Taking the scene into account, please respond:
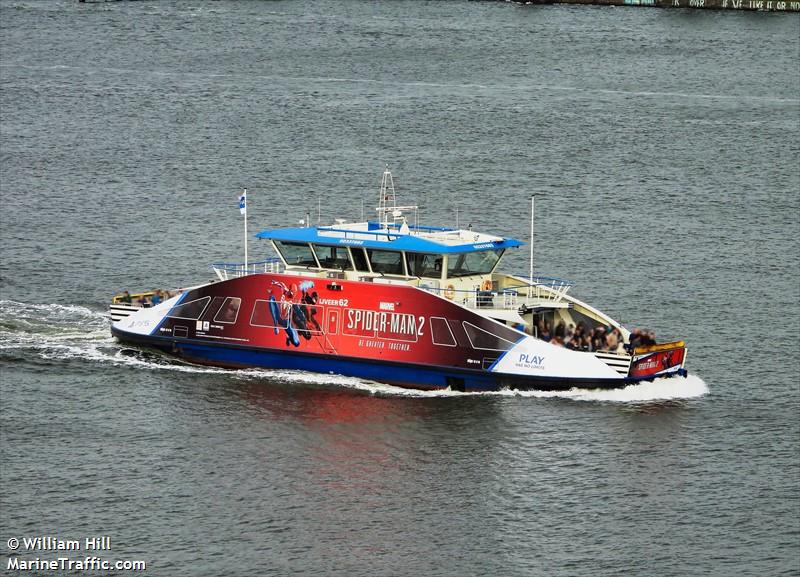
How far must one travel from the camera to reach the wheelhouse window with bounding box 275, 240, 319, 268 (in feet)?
232

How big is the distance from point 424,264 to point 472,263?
2.09m

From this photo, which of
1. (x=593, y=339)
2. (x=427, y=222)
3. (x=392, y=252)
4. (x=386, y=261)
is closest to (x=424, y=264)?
(x=392, y=252)

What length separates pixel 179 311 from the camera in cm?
7162

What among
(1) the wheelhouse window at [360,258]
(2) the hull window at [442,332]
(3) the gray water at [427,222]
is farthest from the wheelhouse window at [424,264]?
(3) the gray water at [427,222]

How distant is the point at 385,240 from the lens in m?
68.8

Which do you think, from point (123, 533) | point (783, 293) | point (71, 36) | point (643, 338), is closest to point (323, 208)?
point (783, 293)

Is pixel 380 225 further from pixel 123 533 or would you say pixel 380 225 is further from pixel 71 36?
pixel 71 36

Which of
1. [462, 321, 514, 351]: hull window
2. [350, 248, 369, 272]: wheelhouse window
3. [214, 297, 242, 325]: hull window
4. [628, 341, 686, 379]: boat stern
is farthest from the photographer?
[214, 297, 242, 325]: hull window

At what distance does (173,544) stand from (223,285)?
19254mm

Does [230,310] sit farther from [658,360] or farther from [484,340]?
[658,360]

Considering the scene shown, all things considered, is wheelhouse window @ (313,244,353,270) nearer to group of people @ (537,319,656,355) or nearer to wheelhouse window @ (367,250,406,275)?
wheelhouse window @ (367,250,406,275)

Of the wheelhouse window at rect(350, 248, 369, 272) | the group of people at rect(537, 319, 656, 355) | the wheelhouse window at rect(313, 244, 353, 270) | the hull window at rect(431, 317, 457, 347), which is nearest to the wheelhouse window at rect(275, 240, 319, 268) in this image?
the wheelhouse window at rect(313, 244, 353, 270)

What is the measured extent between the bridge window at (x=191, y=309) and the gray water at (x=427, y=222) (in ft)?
7.32

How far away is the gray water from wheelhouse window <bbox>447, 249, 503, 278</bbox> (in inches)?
225
